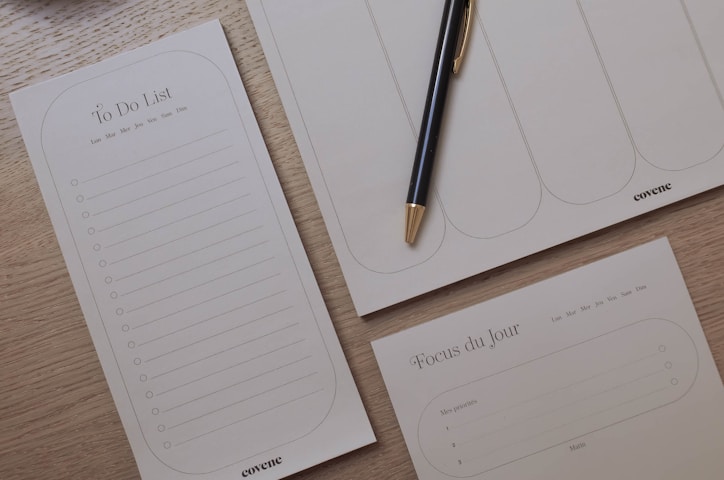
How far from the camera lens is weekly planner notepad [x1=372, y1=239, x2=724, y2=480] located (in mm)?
517

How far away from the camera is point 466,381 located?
1.71 ft

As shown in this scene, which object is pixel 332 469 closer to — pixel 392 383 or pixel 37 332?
pixel 392 383

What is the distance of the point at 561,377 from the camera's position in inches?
20.5

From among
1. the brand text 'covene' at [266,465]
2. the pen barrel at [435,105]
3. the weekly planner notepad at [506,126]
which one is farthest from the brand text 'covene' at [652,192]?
the brand text 'covene' at [266,465]

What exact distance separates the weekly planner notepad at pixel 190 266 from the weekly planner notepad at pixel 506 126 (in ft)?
0.16

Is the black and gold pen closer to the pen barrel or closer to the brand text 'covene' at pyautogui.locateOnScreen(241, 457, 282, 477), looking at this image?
the pen barrel

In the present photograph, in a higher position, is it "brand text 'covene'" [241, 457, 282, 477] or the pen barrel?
the pen barrel

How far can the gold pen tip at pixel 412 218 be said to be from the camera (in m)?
0.51

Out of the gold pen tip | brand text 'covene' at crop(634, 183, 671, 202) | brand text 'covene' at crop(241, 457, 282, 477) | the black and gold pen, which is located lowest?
brand text 'covene' at crop(241, 457, 282, 477)

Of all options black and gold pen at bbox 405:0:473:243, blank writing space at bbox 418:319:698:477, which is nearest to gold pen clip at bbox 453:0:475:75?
black and gold pen at bbox 405:0:473:243

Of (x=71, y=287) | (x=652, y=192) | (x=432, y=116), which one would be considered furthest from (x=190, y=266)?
(x=652, y=192)

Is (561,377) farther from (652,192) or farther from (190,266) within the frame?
(190,266)

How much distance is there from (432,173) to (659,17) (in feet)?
0.67

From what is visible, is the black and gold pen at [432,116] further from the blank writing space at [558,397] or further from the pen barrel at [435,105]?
the blank writing space at [558,397]
